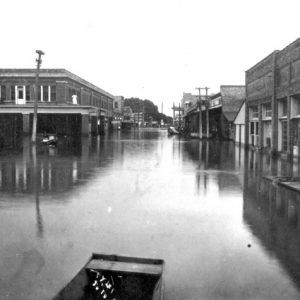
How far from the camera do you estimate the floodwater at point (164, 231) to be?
19.0ft

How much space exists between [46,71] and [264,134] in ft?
114

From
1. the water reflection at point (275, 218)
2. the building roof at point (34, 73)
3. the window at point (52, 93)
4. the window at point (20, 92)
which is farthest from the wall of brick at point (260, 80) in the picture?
the window at point (20, 92)

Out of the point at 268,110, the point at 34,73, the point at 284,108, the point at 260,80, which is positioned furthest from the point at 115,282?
the point at 34,73

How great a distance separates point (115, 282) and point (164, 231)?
3.26 m

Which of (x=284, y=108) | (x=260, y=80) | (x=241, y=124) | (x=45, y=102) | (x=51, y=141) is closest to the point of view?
(x=284, y=108)

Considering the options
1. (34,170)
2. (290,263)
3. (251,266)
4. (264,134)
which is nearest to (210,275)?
(251,266)

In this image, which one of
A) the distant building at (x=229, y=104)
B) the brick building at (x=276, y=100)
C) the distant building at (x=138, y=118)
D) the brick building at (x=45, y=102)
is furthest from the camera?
the distant building at (x=138, y=118)

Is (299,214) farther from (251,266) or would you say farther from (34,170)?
(34,170)

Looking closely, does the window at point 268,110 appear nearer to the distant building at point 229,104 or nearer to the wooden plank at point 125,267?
the distant building at point 229,104

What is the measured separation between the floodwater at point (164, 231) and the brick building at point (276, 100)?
435 inches

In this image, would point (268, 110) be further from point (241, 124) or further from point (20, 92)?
point (20, 92)

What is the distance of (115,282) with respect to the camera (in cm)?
535

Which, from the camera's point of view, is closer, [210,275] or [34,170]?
[210,275]

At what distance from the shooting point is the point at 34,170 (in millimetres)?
18656
